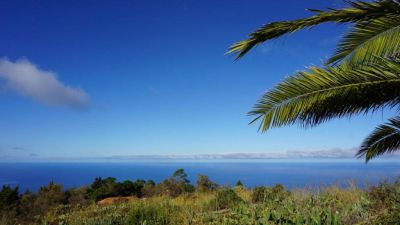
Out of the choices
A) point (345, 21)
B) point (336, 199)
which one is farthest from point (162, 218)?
point (345, 21)

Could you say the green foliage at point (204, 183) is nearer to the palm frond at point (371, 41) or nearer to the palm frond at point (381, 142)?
the palm frond at point (381, 142)

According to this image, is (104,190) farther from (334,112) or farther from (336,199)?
(334,112)

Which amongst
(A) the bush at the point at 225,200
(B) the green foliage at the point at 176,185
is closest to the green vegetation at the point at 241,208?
(A) the bush at the point at 225,200

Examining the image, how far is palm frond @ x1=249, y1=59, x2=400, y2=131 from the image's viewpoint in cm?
489

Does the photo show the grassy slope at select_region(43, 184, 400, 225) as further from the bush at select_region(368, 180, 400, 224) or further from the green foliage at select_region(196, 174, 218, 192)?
the green foliage at select_region(196, 174, 218, 192)

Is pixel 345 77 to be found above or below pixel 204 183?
above

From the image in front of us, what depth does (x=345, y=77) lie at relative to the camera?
504 cm

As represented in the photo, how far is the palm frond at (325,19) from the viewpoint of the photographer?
478 cm

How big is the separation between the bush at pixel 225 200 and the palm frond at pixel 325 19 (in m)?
6.26

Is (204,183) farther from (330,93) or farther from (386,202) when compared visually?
(330,93)

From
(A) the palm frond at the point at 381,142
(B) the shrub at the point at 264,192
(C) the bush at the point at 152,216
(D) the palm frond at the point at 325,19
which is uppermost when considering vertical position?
(D) the palm frond at the point at 325,19

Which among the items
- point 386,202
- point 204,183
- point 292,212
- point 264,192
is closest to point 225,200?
point 264,192

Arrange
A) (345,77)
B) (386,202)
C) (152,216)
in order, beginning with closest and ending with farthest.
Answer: (345,77)
(386,202)
(152,216)

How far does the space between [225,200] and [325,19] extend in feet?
24.2
